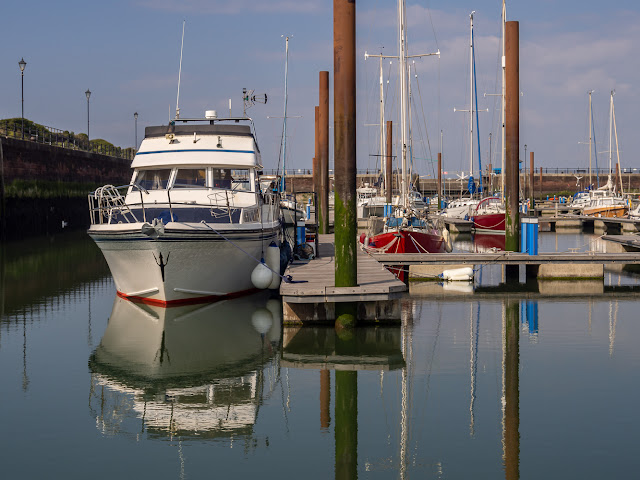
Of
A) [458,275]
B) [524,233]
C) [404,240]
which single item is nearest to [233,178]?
[404,240]

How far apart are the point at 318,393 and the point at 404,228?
1269 cm

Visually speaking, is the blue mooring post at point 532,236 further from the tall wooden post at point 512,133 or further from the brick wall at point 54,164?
the brick wall at point 54,164

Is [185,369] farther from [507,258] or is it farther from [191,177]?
[507,258]

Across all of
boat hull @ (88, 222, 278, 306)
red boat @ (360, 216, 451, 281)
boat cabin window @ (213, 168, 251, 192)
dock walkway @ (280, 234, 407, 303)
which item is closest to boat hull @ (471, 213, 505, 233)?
red boat @ (360, 216, 451, 281)

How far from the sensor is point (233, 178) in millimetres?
18094

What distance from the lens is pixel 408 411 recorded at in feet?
29.7

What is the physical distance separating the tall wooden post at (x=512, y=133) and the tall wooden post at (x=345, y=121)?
27.0ft

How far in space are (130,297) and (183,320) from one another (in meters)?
2.44

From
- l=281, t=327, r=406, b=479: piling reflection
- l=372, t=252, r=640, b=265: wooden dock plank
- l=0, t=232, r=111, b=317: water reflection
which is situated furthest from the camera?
l=372, t=252, r=640, b=265: wooden dock plank

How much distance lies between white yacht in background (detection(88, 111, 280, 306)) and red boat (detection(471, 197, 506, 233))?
72.1 ft

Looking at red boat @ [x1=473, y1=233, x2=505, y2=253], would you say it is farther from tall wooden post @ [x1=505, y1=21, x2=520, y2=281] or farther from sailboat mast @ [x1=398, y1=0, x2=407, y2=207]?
tall wooden post @ [x1=505, y1=21, x2=520, y2=281]

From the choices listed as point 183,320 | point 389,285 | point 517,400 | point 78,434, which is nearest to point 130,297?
point 183,320

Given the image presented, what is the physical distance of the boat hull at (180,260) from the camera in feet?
48.1

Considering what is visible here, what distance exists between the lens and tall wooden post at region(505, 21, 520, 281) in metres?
19.2
